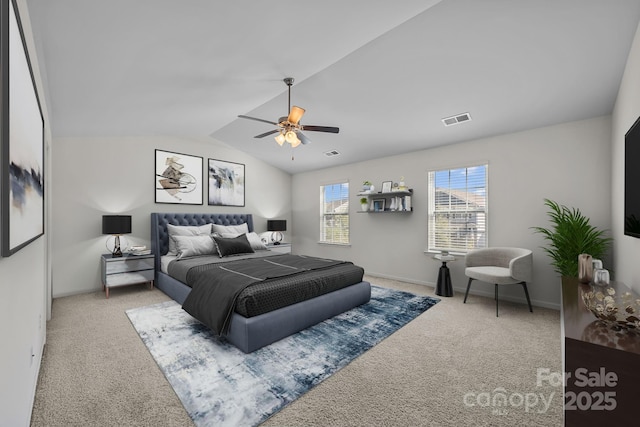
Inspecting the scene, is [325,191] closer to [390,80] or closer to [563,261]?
[390,80]

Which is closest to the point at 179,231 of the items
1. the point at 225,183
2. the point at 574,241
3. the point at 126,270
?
the point at 126,270

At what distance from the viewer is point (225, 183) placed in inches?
241

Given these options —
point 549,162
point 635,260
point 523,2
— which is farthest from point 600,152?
point 523,2

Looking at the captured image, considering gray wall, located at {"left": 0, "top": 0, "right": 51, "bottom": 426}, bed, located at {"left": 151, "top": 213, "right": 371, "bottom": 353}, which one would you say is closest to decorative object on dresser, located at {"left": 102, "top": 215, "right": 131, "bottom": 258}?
bed, located at {"left": 151, "top": 213, "right": 371, "bottom": 353}

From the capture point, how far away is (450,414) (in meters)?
1.81

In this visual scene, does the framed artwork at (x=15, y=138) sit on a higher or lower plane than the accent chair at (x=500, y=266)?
higher

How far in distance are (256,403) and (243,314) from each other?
871 millimetres

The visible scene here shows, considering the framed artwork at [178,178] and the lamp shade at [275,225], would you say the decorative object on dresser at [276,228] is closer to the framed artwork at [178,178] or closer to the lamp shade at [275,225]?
the lamp shade at [275,225]

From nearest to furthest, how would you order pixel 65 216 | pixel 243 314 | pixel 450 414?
pixel 450 414
pixel 243 314
pixel 65 216

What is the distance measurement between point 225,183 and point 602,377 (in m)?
6.05

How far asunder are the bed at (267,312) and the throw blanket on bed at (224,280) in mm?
85

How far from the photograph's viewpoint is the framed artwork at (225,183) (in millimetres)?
5914

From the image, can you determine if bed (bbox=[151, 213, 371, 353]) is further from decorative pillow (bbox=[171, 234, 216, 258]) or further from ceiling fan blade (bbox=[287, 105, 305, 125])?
ceiling fan blade (bbox=[287, 105, 305, 125])

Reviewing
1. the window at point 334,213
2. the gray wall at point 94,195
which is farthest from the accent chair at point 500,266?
the gray wall at point 94,195
